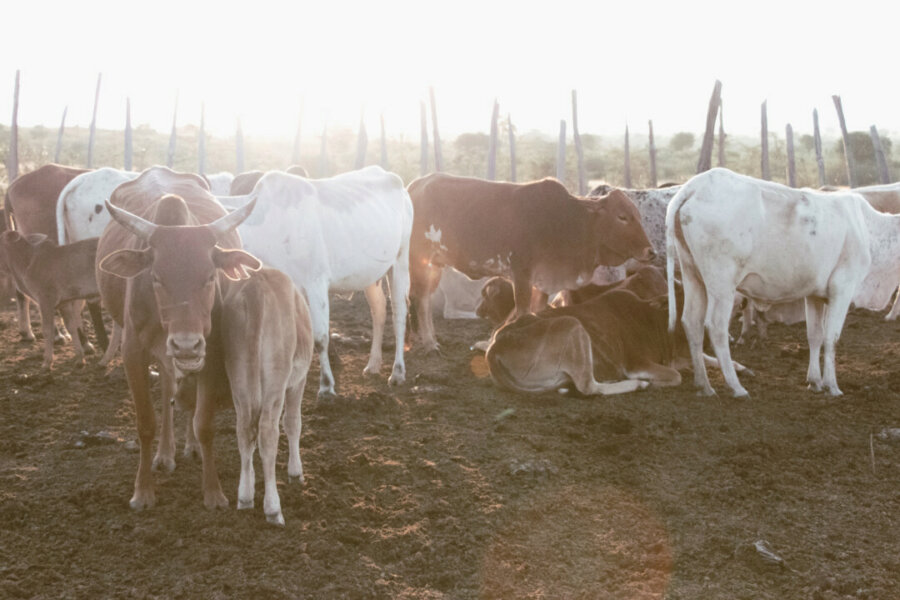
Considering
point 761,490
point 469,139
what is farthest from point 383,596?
point 469,139

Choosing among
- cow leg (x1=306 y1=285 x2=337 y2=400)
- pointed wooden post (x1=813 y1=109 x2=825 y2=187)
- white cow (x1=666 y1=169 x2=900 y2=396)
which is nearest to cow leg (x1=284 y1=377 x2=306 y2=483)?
cow leg (x1=306 y1=285 x2=337 y2=400)

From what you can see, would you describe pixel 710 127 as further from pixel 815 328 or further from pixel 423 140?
pixel 423 140

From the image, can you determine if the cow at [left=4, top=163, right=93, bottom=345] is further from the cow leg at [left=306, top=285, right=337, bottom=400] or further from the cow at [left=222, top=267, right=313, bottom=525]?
the cow at [left=222, top=267, right=313, bottom=525]

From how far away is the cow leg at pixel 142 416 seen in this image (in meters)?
4.60

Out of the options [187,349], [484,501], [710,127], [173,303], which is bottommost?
[484,501]

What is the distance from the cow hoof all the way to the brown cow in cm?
314

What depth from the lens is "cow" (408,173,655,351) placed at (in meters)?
9.12

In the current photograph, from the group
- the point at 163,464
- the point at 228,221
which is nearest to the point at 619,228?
the point at 228,221

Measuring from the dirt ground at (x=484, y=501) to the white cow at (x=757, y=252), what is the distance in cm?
63

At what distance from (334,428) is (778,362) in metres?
5.20

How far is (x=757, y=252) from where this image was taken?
7.41 meters

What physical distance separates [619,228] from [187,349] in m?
6.08

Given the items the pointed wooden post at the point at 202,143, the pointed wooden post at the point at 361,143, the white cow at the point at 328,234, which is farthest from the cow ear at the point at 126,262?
the pointed wooden post at the point at 361,143

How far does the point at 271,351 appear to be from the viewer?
167 inches
